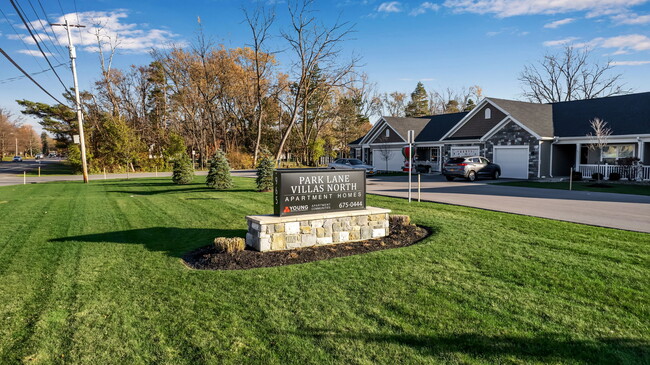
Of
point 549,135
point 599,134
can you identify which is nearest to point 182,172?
point 549,135

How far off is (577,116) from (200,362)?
28.5m

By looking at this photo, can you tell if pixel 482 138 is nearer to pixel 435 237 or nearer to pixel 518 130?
pixel 518 130

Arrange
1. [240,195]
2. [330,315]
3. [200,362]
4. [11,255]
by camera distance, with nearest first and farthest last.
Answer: [200,362] < [330,315] < [11,255] < [240,195]

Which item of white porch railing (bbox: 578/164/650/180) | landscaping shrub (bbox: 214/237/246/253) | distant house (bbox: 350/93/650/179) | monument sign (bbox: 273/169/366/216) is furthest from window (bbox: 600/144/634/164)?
landscaping shrub (bbox: 214/237/246/253)

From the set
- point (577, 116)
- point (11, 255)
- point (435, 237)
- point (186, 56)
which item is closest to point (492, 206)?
point (435, 237)

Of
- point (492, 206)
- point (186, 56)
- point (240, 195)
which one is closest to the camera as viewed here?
point (492, 206)

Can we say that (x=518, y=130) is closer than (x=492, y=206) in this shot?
No

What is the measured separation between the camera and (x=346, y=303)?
4.77 meters

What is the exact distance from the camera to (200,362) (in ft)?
11.7

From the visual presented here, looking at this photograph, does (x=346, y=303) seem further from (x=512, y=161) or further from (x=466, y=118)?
(x=466, y=118)

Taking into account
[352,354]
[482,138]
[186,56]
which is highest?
[186,56]

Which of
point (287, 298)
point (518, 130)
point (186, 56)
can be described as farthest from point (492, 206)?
point (186, 56)

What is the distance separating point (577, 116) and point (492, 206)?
707 inches

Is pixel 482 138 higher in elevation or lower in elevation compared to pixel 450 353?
higher
